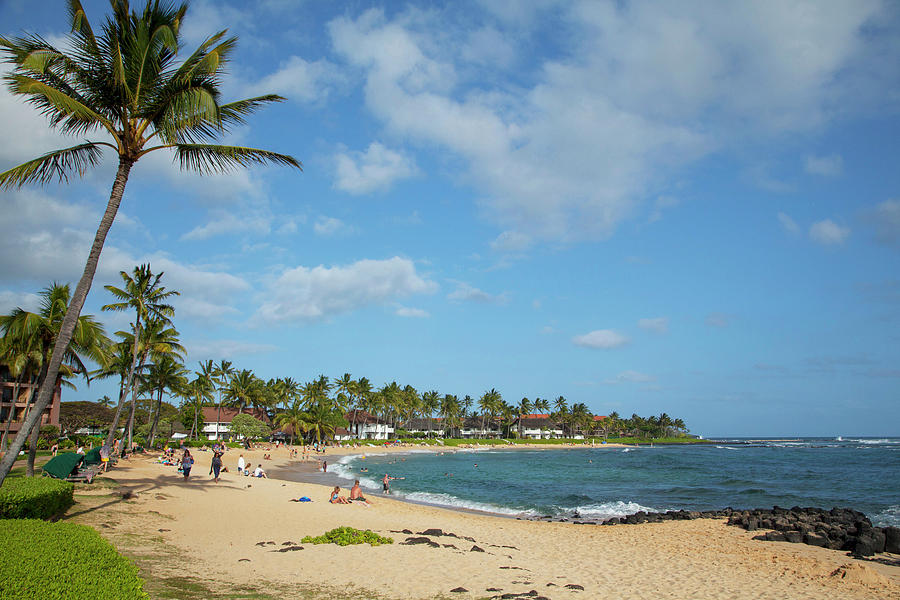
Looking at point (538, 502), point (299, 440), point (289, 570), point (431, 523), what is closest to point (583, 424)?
point (299, 440)

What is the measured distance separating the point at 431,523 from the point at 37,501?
12874 millimetres

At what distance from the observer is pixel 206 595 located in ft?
26.6

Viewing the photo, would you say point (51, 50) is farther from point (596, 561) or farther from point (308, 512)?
point (596, 561)

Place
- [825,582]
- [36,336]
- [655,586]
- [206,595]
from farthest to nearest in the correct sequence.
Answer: [36,336]
[825,582]
[655,586]
[206,595]

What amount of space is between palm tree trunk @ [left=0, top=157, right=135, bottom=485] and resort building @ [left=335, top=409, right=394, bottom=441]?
106 metres

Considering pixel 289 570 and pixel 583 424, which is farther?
pixel 583 424

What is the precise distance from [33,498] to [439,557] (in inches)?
329

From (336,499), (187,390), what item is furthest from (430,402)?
(336,499)

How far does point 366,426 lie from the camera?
120 metres

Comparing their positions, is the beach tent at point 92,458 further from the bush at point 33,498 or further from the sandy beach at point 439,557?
the bush at point 33,498

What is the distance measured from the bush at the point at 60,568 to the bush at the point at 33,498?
2.73 m

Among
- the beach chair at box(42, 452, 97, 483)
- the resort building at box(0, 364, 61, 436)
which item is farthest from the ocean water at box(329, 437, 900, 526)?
the resort building at box(0, 364, 61, 436)

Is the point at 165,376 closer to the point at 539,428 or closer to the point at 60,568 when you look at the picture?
the point at 60,568

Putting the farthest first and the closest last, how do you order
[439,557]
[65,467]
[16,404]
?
[16,404] → [65,467] → [439,557]
